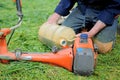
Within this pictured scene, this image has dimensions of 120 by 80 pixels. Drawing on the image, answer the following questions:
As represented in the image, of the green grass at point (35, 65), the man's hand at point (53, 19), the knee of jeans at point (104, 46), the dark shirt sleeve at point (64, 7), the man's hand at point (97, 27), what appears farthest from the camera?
the dark shirt sleeve at point (64, 7)

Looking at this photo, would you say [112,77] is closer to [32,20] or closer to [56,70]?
[56,70]

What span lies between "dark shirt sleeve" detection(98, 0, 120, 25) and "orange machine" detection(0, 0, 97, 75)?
0.52 metres

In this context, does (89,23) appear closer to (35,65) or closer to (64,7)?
(64,7)

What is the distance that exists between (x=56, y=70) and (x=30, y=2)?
3.46 metres

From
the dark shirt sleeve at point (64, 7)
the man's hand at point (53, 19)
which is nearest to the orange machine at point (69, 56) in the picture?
the man's hand at point (53, 19)

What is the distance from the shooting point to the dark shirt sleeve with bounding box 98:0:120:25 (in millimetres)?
3215

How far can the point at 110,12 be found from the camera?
3232 millimetres

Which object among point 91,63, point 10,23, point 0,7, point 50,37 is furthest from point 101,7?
point 0,7

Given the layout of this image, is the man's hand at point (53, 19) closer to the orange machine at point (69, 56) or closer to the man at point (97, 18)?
the man at point (97, 18)

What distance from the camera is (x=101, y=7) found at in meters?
3.38

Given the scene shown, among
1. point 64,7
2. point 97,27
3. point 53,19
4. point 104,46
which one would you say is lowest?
point 104,46

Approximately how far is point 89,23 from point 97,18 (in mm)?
229

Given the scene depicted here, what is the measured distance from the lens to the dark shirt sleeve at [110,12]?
3.21 meters

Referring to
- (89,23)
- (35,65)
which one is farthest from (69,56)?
(89,23)
